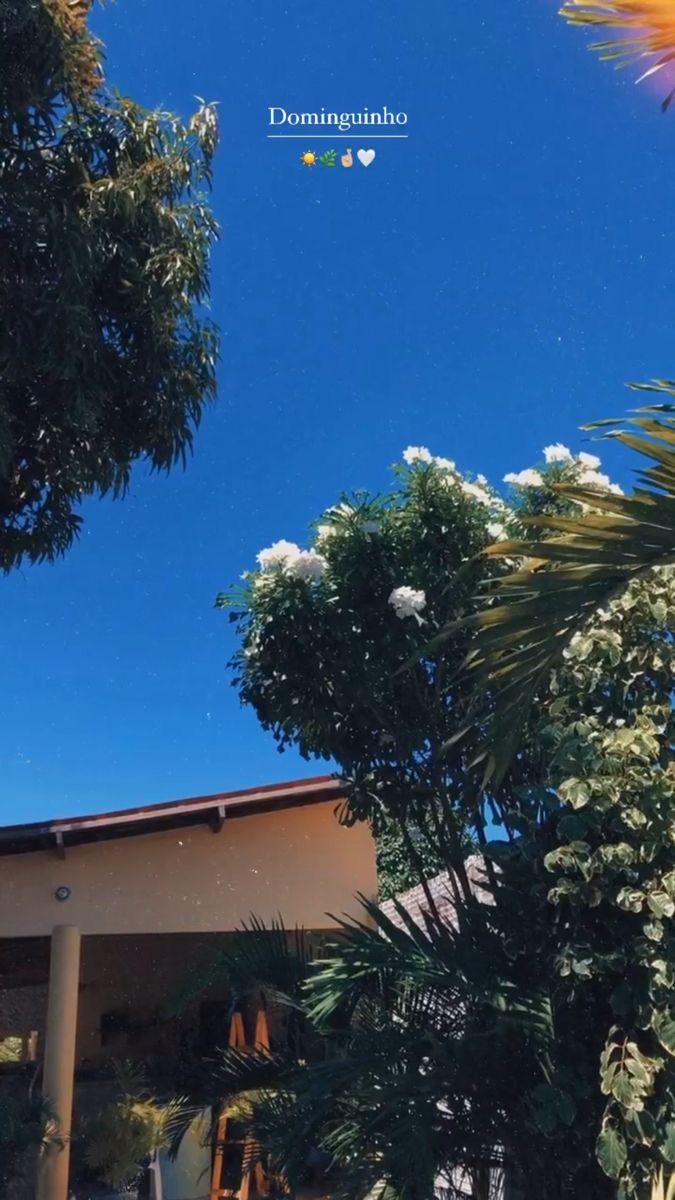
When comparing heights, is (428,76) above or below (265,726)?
above

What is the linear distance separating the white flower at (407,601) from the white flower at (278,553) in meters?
0.70

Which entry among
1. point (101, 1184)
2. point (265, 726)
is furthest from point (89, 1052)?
point (265, 726)

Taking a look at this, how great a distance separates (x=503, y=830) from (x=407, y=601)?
4.34 ft

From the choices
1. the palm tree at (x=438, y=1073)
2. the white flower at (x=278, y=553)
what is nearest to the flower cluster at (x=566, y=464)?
the white flower at (x=278, y=553)

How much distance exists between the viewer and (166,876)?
928cm

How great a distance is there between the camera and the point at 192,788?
948 centimetres

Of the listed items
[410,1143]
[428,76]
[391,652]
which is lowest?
[410,1143]

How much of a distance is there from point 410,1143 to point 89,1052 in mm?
9904

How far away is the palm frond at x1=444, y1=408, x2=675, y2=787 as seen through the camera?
8.12 feet

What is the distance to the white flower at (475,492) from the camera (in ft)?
19.2

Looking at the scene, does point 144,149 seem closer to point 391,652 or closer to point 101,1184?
point 391,652

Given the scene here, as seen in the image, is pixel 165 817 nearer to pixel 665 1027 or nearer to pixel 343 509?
pixel 343 509

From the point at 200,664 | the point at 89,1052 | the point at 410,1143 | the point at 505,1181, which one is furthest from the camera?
the point at 200,664

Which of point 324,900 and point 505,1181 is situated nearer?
point 505,1181
